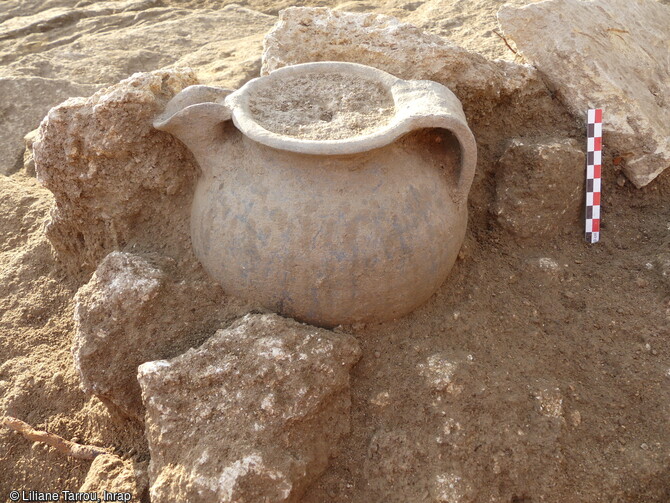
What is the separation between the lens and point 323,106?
83.0 inches

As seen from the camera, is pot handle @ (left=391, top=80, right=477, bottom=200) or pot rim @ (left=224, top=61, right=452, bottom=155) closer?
pot rim @ (left=224, top=61, right=452, bottom=155)

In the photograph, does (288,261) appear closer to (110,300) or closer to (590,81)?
(110,300)

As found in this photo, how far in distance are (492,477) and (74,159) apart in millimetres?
2002

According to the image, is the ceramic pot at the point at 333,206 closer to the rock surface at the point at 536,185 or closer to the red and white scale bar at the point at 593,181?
the rock surface at the point at 536,185

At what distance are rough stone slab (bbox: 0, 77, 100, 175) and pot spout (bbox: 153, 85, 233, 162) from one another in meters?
2.17

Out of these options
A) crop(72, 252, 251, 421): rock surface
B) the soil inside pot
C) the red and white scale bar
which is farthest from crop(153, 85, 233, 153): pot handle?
the red and white scale bar

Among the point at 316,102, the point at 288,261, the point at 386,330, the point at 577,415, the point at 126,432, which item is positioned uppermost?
the point at 316,102

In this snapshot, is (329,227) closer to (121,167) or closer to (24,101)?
(121,167)

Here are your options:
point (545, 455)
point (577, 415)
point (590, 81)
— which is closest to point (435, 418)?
Answer: point (545, 455)

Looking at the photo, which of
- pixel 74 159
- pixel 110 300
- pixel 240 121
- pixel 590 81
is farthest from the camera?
pixel 590 81

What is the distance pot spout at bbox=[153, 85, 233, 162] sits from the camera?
2.02 meters

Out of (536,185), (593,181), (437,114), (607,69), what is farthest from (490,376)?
(607,69)

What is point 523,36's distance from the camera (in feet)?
9.94

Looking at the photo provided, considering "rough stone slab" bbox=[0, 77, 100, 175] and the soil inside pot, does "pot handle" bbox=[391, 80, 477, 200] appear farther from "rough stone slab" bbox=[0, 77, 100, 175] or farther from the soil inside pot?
"rough stone slab" bbox=[0, 77, 100, 175]
